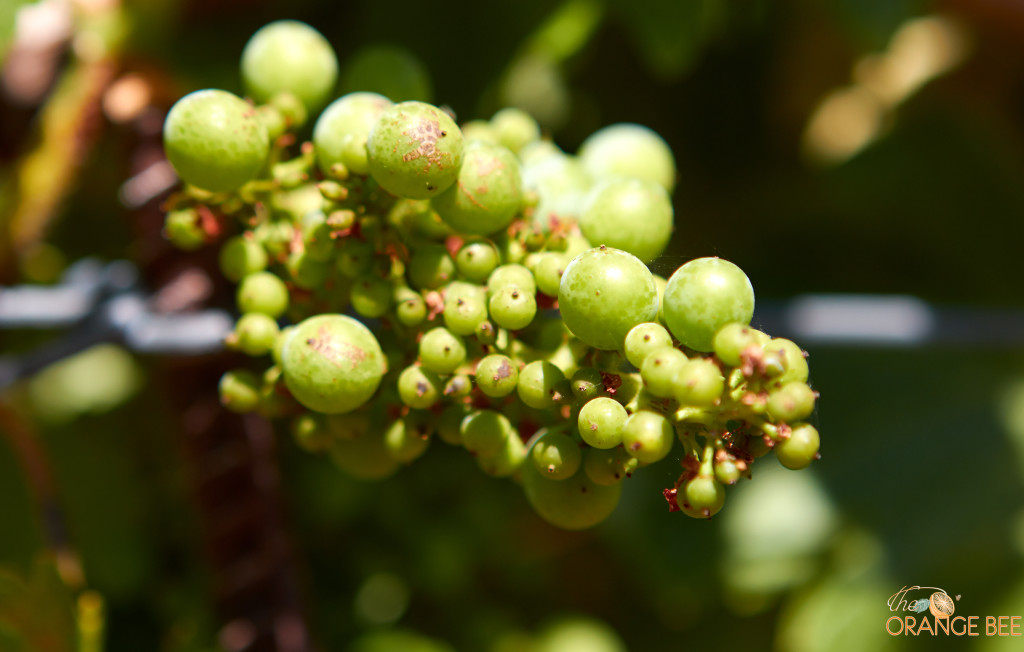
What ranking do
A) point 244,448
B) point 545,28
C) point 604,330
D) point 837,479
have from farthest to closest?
point 837,479
point 545,28
point 244,448
point 604,330

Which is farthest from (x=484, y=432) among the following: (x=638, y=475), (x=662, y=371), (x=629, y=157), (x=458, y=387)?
(x=638, y=475)

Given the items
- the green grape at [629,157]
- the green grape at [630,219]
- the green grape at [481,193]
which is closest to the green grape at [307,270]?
the green grape at [481,193]

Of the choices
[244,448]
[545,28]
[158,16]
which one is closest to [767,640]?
[244,448]

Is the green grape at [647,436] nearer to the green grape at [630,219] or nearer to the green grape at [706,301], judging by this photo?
the green grape at [706,301]

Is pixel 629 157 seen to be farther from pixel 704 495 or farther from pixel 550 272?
pixel 704 495

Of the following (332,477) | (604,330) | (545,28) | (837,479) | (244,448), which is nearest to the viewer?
(604,330)

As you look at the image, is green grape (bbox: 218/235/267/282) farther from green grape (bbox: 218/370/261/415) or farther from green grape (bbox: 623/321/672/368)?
green grape (bbox: 623/321/672/368)

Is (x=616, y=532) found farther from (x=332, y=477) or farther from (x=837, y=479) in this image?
(x=332, y=477)

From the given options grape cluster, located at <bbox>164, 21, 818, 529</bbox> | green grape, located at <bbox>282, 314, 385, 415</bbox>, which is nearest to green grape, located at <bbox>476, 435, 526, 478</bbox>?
grape cluster, located at <bbox>164, 21, 818, 529</bbox>
